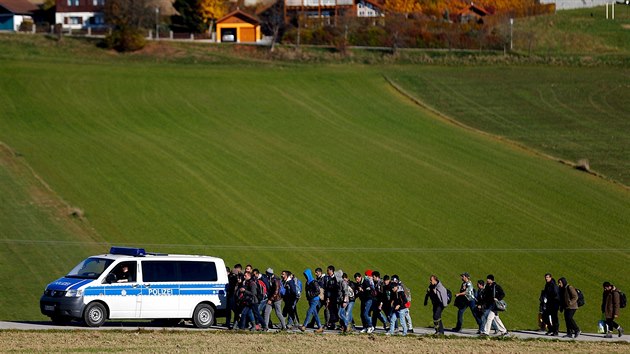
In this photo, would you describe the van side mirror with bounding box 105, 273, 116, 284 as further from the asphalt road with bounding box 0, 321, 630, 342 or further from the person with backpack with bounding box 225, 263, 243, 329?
the person with backpack with bounding box 225, 263, 243, 329

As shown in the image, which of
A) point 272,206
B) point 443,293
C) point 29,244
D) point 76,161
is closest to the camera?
point 443,293

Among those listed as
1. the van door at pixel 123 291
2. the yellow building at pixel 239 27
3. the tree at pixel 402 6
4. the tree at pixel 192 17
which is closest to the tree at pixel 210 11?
the tree at pixel 192 17

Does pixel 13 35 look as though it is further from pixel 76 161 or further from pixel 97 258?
pixel 97 258

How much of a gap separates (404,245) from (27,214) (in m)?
14.5

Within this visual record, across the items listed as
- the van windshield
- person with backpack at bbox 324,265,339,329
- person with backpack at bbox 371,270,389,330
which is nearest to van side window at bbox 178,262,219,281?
the van windshield

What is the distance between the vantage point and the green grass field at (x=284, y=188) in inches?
1746

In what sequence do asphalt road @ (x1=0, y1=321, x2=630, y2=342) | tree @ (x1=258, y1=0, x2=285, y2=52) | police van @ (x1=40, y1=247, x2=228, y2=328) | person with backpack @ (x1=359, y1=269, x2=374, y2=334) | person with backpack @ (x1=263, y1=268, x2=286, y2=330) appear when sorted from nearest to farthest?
asphalt road @ (x1=0, y1=321, x2=630, y2=342), police van @ (x1=40, y1=247, x2=228, y2=328), person with backpack @ (x1=263, y1=268, x2=286, y2=330), person with backpack @ (x1=359, y1=269, x2=374, y2=334), tree @ (x1=258, y1=0, x2=285, y2=52)

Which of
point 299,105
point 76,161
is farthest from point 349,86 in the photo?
point 76,161

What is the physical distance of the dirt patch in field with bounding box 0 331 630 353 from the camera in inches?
1076

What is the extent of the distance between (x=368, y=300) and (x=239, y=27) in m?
84.6

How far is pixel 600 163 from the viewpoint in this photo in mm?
63406

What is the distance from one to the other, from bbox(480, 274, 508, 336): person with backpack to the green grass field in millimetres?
5781

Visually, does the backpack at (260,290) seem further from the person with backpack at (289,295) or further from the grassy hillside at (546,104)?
the grassy hillside at (546,104)

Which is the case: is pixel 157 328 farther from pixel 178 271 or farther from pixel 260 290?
pixel 260 290
